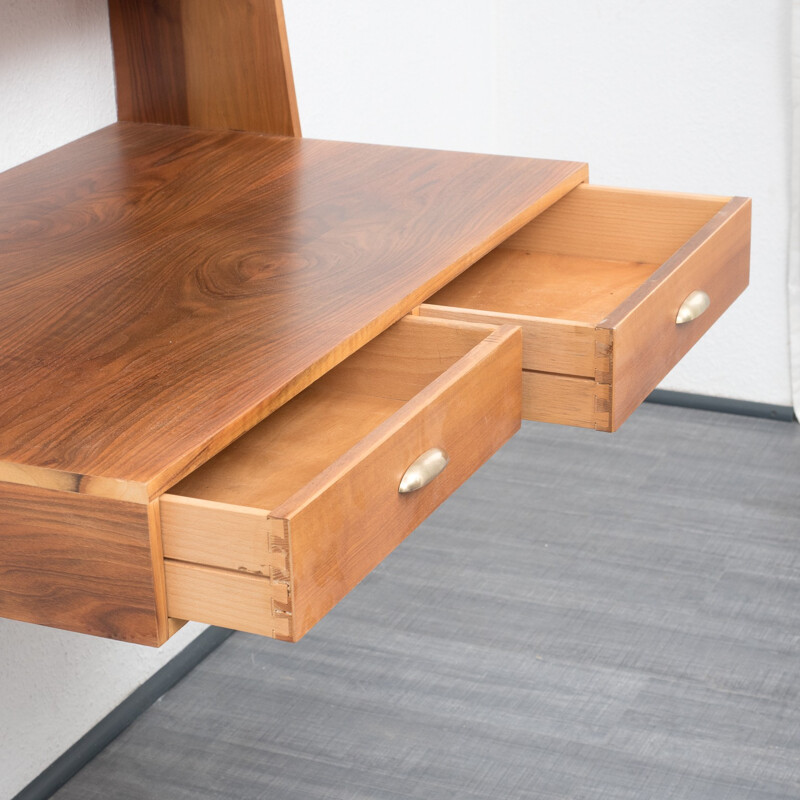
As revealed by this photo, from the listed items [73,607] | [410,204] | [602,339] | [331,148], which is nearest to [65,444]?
[73,607]

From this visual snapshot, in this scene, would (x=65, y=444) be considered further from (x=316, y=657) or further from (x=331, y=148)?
(x=316, y=657)

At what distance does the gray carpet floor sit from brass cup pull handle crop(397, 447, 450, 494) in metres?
0.76

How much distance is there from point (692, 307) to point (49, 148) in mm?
789

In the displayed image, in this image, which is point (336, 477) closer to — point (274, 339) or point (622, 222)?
point (274, 339)

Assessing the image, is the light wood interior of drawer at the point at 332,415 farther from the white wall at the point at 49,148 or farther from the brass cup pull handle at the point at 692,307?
the white wall at the point at 49,148

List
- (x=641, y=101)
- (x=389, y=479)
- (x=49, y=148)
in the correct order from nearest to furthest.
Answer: (x=389, y=479) < (x=49, y=148) < (x=641, y=101)

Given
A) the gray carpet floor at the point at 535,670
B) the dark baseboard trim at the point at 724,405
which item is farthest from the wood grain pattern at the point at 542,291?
the dark baseboard trim at the point at 724,405

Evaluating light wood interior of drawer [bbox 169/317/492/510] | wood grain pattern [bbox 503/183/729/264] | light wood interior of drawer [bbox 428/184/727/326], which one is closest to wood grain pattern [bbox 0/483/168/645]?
light wood interior of drawer [bbox 169/317/492/510]

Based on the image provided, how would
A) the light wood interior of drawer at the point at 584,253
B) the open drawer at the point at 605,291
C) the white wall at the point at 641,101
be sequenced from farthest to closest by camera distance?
1. the white wall at the point at 641,101
2. the light wood interior of drawer at the point at 584,253
3. the open drawer at the point at 605,291

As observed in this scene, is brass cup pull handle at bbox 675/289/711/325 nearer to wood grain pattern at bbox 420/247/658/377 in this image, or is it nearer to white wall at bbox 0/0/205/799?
wood grain pattern at bbox 420/247/658/377

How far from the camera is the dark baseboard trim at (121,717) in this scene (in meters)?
1.72

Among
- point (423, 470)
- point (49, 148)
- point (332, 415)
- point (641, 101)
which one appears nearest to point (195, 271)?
point (332, 415)

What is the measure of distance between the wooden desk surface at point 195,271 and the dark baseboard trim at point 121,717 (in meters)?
0.77

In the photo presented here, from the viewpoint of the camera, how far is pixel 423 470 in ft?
3.36
